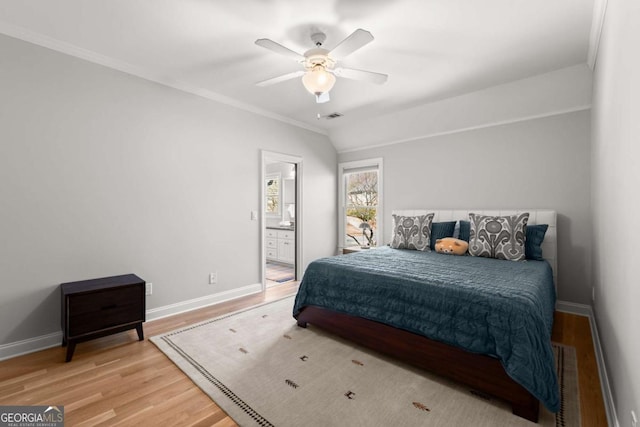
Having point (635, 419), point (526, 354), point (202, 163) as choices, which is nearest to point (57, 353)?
point (202, 163)

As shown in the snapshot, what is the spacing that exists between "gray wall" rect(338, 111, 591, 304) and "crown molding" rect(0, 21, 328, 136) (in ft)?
8.11

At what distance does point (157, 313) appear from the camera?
127 inches

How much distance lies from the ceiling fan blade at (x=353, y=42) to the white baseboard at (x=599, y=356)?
8.37 feet

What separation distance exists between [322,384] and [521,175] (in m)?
3.36

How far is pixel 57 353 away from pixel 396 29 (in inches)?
150

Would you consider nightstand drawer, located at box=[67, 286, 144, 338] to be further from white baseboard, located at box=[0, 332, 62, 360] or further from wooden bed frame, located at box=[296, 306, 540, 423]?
wooden bed frame, located at box=[296, 306, 540, 423]

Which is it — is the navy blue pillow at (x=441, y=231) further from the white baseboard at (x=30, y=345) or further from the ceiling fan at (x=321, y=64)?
the white baseboard at (x=30, y=345)

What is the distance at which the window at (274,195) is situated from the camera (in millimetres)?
6898

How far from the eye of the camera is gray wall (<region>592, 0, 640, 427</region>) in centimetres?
122

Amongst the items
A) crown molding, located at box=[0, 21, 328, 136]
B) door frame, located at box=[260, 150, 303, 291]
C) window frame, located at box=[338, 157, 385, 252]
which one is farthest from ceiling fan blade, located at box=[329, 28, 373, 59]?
window frame, located at box=[338, 157, 385, 252]

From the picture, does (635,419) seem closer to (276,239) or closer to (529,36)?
(529,36)

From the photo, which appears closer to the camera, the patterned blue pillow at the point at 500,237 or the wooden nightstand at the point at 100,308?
the wooden nightstand at the point at 100,308

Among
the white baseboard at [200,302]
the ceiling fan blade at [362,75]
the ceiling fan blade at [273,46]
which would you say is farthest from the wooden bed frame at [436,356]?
the ceiling fan blade at [273,46]

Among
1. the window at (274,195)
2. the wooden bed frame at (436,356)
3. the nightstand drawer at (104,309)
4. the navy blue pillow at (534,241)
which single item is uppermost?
the window at (274,195)
